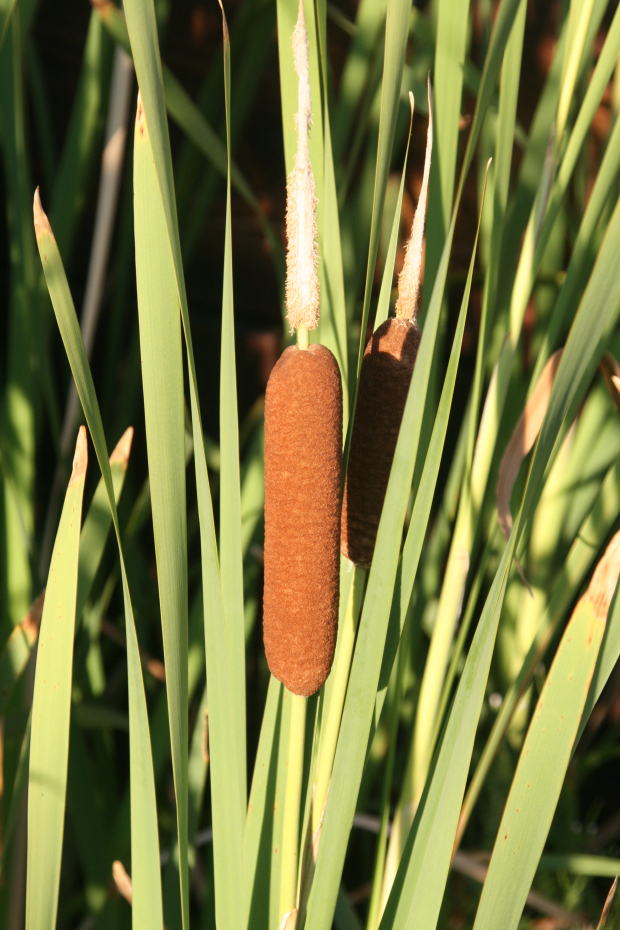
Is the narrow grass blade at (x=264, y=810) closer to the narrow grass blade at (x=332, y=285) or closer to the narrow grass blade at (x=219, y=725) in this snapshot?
the narrow grass blade at (x=219, y=725)

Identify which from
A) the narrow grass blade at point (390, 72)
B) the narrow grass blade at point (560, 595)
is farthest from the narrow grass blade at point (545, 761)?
the narrow grass blade at point (390, 72)

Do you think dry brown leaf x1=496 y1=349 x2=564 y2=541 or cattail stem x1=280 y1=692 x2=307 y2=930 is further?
dry brown leaf x1=496 y1=349 x2=564 y2=541

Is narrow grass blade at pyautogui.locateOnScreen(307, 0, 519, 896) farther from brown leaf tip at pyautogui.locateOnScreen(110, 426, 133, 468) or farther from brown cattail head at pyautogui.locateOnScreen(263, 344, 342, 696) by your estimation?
brown leaf tip at pyautogui.locateOnScreen(110, 426, 133, 468)

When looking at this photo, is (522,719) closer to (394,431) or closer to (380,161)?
(394,431)

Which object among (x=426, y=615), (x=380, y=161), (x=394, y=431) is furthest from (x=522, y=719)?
(x=380, y=161)

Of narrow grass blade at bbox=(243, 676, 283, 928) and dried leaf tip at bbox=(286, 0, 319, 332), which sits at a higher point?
dried leaf tip at bbox=(286, 0, 319, 332)

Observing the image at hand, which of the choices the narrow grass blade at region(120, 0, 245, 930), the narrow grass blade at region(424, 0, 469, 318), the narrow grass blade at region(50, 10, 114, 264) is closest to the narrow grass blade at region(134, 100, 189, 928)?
the narrow grass blade at region(120, 0, 245, 930)

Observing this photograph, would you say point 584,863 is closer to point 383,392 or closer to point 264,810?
point 264,810

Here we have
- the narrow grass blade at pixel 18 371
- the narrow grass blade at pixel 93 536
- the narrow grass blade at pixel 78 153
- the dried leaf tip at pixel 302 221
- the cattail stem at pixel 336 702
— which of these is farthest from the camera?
the narrow grass blade at pixel 78 153
